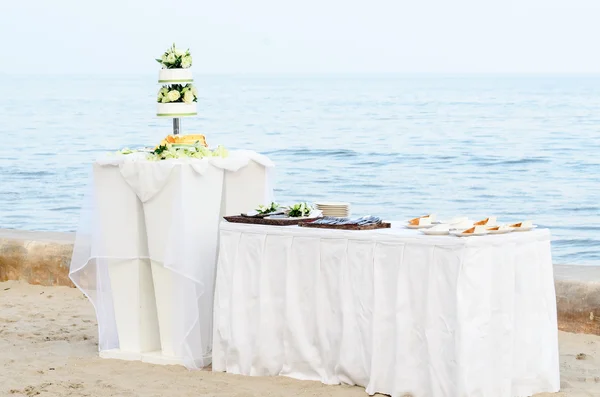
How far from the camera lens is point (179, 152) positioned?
6.25 m

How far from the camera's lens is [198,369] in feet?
20.5

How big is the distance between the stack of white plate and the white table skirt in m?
0.60

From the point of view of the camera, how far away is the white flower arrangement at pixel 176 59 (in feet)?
21.5

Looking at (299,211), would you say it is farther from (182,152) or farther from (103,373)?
(103,373)

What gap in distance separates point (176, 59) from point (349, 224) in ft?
5.44

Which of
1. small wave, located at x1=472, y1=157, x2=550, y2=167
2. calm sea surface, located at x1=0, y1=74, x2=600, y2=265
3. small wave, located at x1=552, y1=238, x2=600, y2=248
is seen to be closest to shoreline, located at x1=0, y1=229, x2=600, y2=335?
calm sea surface, located at x1=0, y1=74, x2=600, y2=265

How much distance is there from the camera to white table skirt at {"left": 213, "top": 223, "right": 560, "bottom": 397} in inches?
205

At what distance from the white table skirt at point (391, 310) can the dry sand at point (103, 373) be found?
A: 166 mm

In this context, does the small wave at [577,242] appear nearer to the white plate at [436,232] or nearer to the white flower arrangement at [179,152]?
the white flower arrangement at [179,152]

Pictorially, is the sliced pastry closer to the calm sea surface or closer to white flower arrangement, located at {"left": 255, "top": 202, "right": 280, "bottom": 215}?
white flower arrangement, located at {"left": 255, "top": 202, "right": 280, "bottom": 215}

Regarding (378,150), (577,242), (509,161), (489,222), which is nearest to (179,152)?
(489,222)

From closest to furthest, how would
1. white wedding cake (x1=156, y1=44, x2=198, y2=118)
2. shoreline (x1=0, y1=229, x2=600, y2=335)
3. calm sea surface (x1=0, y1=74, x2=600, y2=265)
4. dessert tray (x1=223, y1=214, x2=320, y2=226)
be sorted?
dessert tray (x1=223, y1=214, x2=320, y2=226), white wedding cake (x1=156, y1=44, x2=198, y2=118), shoreline (x1=0, y1=229, x2=600, y2=335), calm sea surface (x1=0, y1=74, x2=600, y2=265)

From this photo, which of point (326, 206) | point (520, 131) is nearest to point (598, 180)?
point (520, 131)

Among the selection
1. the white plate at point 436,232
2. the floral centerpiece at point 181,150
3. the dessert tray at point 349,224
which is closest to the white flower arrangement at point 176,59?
the floral centerpiece at point 181,150
